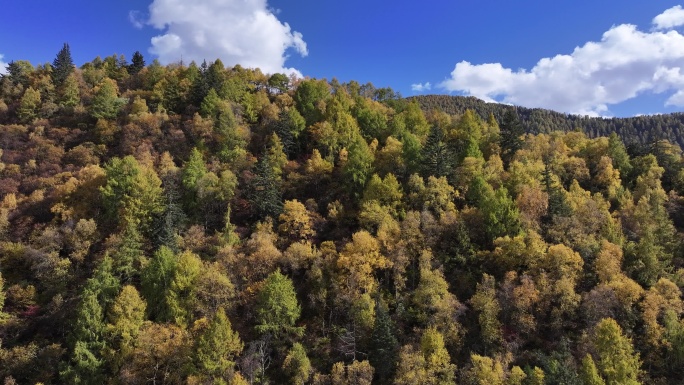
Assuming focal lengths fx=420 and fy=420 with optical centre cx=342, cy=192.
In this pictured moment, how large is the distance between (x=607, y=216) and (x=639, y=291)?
16894mm

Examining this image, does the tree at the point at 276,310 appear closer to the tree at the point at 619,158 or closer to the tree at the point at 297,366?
the tree at the point at 297,366

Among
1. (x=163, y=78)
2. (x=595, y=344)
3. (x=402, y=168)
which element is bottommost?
(x=595, y=344)

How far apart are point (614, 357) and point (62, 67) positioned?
148352 millimetres

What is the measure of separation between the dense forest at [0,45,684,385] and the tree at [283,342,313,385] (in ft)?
0.86

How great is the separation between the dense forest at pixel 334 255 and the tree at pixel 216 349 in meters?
0.23

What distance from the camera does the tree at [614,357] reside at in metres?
48.1

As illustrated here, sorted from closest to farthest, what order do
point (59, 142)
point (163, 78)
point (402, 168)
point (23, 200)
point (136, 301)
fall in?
point (136, 301) < point (23, 200) < point (402, 168) < point (59, 142) < point (163, 78)

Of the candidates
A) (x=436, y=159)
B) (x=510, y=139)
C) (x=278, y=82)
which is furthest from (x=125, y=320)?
(x=278, y=82)

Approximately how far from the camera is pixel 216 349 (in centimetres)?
5109

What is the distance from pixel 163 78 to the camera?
4656 inches

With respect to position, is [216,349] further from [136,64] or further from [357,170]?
[136,64]

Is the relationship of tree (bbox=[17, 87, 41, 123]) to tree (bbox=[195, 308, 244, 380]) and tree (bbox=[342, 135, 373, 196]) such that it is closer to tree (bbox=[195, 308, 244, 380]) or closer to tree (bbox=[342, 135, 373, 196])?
tree (bbox=[342, 135, 373, 196])

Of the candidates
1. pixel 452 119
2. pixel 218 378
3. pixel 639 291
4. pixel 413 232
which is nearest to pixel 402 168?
pixel 413 232

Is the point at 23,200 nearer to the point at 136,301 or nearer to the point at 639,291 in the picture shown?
the point at 136,301
